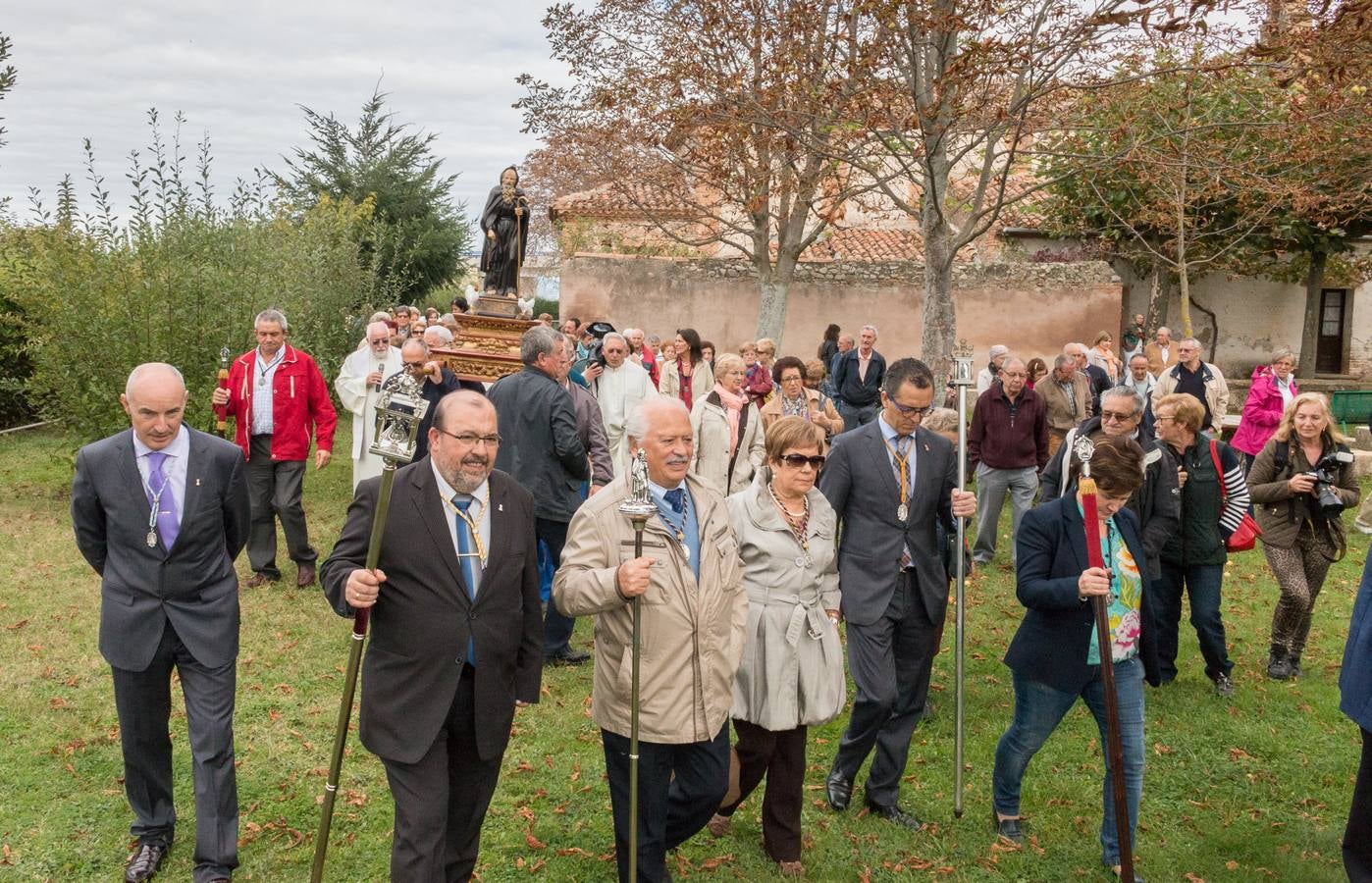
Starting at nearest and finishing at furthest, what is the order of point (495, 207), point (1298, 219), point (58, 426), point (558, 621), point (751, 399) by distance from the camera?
point (558, 621), point (751, 399), point (495, 207), point (58, 426), point (1298, 219)

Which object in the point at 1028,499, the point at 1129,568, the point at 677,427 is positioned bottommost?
the point at 1028,499

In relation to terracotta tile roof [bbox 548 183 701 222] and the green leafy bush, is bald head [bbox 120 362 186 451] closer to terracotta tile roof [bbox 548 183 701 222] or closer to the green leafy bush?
the green leafy bush

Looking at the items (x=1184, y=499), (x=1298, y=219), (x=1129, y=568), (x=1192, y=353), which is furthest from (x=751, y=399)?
(x=1298, y=219)

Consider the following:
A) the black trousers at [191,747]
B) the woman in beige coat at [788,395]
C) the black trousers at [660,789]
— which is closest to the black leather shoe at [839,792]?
the black trousers at [660,789]

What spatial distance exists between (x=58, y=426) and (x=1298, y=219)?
83.4 ft

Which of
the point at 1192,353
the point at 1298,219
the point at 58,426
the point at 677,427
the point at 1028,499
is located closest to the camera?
the point at 677,427

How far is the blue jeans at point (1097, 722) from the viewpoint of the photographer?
5148mm

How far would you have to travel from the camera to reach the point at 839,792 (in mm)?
5910

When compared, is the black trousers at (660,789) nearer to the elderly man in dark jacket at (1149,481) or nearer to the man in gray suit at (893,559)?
the man in gray suit at (893,559)

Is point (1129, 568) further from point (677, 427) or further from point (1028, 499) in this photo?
point (1028, 499)

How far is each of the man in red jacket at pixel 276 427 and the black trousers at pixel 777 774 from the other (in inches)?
215

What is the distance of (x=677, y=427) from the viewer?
14.8ft

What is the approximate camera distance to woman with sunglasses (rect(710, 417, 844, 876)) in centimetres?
502

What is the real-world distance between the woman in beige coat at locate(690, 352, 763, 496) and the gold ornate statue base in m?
3.14
